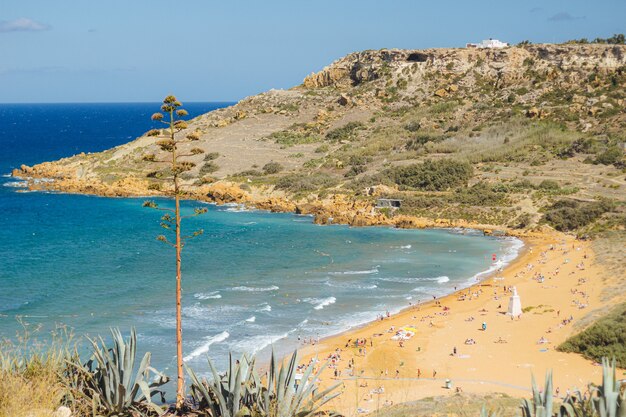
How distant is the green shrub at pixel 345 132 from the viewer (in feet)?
272

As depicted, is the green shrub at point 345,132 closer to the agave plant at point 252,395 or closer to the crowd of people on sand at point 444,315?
the crowd of people on sand at point 444,315

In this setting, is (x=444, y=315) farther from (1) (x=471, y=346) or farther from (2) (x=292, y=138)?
(2) (x=292, y=138)

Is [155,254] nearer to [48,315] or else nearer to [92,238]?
[92,238]

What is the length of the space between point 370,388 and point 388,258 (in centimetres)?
2112

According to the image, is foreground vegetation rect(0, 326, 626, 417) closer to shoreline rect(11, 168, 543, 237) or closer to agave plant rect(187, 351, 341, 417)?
agave plant rect(187, 351, 341, 417)

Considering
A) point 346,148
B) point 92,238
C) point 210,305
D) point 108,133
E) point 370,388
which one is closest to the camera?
point 370,388

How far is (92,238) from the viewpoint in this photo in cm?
5066

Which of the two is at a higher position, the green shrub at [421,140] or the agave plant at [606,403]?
the green shrub at [421,140]

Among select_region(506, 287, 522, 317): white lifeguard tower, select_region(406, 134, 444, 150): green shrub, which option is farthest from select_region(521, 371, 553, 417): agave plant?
select_region(406, 134, 444, 150): green shrub

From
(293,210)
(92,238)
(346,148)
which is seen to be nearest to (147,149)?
(346,148)

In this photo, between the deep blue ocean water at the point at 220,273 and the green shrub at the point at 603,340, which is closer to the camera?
the green shrub at the point at 603,340

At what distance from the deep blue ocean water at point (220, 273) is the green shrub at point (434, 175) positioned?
9.48 meters

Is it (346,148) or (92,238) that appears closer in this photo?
(92,238)

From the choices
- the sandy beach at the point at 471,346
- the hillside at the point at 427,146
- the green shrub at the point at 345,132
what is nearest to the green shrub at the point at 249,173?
the hillside at the point at 427,146
